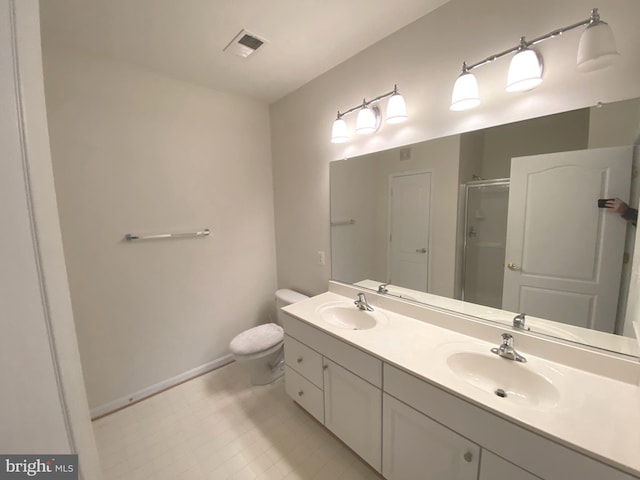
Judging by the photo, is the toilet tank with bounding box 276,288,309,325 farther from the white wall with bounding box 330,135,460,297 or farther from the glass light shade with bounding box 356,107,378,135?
the glass light shade with bounding box 356,107,378,135

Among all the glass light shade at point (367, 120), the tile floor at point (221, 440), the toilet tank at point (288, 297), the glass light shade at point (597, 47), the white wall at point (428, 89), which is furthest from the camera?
the toilet tank at point (288, 297)

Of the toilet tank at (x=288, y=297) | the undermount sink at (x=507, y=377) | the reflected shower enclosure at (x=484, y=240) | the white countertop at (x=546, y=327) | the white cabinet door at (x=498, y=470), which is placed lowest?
the white cabinet door at (x=498, y=470)

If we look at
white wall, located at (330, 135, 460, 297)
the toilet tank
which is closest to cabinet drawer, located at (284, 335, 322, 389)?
the toilet tank

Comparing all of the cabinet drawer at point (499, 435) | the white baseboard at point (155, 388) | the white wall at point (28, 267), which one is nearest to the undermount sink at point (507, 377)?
the cabinet drawer at point (499, 435)

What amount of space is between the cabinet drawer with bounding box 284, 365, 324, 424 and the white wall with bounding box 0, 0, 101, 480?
119cm


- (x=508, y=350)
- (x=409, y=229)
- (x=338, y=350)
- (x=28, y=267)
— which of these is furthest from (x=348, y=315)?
(x=28, y=267)

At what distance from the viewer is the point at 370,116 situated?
5.39 feet

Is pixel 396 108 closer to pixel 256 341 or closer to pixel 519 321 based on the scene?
pixel 519 321

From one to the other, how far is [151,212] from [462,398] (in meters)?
2.17

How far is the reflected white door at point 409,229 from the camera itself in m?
1.55

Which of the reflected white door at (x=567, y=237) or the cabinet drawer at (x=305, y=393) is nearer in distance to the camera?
the reflected white door at (x=567, y=237)

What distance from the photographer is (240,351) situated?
75.8 inches

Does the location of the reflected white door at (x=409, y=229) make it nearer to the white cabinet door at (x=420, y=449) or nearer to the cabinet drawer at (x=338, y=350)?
the cabinet drawer at (x=338, y=350)

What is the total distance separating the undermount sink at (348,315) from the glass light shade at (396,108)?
1.17 metres
